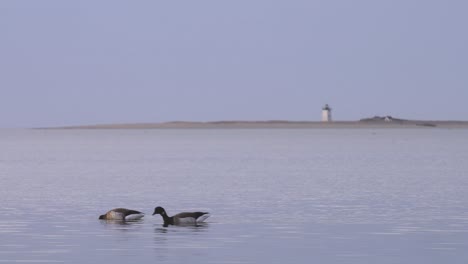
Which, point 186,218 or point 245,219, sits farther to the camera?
point 245,219

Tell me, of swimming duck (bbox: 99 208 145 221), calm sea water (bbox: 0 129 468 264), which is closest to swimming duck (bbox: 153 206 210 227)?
calm sea water (bbox: 0 129 468 264)

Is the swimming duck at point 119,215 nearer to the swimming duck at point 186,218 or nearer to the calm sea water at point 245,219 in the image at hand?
the calm sea water at point 245,219

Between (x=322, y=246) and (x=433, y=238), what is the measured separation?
10.7ft

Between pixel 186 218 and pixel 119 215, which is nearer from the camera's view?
pixel 186 218

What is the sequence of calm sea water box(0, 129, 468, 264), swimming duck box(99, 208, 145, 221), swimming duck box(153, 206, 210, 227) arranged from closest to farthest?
1. calm sea water box(0, 129, 468, 264)
2. swimming duck box(153, 206, 210, 227)
3. swimming duck box(99, 208, 145, 221)

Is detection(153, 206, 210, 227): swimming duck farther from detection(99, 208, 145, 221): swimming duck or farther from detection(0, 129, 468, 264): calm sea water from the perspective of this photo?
detection(99, 208, 145, 221): swimming duck

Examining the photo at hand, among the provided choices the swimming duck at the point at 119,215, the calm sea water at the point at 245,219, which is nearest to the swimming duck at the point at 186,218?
the calm sea water at the point at 245,219

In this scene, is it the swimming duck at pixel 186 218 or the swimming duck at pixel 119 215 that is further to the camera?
the swimming duck at pixel 119 215

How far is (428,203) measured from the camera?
39.6 metres

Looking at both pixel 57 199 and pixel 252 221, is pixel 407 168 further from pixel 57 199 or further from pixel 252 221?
pixel 252 221

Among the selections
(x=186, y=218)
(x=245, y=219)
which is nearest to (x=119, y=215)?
(x=186, y=218)

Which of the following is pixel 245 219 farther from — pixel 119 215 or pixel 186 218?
pixel 119 215

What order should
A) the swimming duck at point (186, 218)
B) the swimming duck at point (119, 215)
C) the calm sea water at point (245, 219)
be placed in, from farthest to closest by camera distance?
the swimming duck at point (119, 215), the swimming duck at point (186, 218), the calm sea water at point (245, 219)

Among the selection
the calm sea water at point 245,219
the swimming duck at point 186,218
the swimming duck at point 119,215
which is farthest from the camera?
the swimming duck at point 119,215
